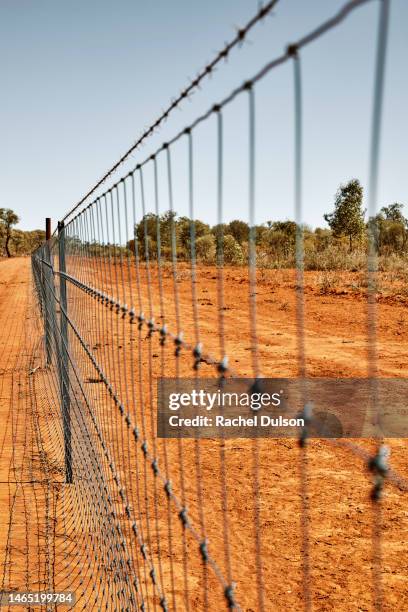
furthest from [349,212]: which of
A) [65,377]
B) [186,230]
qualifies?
[65,377]

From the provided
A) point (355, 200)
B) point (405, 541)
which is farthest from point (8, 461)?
point (355, 200)

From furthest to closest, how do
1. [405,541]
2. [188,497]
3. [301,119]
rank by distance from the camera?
1. [188,497]
2. [405,541]
3. [301,119]

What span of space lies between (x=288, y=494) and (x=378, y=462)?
4273mm

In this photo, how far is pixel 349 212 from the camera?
27406 mm

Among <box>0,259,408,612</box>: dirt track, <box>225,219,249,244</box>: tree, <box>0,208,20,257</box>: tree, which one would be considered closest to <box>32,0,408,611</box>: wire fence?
<box>0,259,408,612</box>: dirt track

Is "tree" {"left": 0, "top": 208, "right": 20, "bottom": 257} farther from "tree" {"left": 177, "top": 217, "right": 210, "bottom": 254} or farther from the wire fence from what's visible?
the wire fence

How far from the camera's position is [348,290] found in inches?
646

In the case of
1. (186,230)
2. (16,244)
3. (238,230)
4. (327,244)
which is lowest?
(327,244)

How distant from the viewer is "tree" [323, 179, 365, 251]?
89.8ft

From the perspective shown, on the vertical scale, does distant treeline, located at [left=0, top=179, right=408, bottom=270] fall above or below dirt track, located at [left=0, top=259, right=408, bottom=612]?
above

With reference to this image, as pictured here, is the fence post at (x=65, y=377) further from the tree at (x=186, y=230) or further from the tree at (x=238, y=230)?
the tree at (x=238, y=230)

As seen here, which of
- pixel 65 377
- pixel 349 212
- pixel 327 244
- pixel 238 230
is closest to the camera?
pixel 65 377

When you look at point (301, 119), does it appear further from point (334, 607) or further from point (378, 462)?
point (334, 607)

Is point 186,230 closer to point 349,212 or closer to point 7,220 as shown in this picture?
point 349,212
